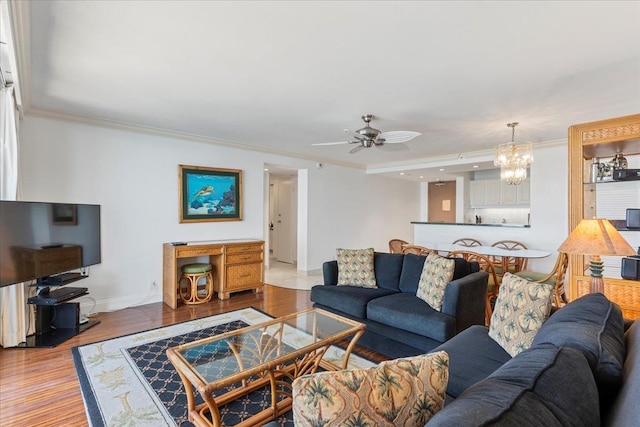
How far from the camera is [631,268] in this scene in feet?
7.97

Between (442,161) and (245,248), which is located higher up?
(442,161)

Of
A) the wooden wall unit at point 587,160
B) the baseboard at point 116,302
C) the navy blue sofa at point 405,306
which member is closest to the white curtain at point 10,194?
the baseboard at point 116,302

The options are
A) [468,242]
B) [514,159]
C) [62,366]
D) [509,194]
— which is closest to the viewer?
[62,366]

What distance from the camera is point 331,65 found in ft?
8.00

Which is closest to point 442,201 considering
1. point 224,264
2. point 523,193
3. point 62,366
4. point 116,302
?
point 523,193

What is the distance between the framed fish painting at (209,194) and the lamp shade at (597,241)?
14.3 ft

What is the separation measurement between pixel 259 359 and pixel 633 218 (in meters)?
3.08

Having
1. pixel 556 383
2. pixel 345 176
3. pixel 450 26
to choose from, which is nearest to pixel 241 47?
pixel 450 26

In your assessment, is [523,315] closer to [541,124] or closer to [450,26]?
[450,26]

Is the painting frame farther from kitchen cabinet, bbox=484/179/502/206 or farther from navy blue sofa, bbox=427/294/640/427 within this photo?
kitchen cabinet, bbox=484/179/502/206

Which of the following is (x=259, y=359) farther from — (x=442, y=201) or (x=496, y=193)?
(x=442, y=201)

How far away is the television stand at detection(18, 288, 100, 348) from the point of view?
310 cm

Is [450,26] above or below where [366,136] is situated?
above

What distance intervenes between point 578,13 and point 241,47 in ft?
6.79
